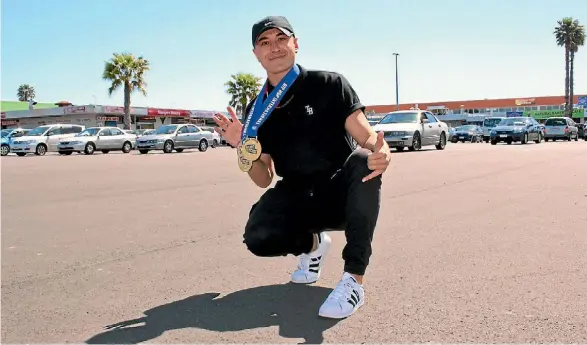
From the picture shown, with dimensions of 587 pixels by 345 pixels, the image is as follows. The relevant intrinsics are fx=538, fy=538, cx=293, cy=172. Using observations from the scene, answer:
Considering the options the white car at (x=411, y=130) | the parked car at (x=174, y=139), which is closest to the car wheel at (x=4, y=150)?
the parked car at (x=174, y=139)

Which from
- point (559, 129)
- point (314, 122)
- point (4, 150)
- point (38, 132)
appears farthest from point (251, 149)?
point (559, 129)

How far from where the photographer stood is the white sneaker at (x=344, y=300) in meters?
2.72

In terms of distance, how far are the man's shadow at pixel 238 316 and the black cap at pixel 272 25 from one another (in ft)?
4.95

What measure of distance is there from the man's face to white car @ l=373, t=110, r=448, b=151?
15990 millimetres

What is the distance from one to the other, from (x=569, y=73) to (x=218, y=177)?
58802mm

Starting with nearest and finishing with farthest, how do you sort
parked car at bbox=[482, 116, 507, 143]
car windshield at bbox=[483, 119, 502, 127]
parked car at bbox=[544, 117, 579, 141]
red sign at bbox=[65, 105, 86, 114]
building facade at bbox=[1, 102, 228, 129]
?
1. parked car at bbox=[544, 117, 579, 141]
2. parked car at bbox=[482, 116, 507, 143]
3. car windshield at bbox=[483, 119, 502, 127]
4. red sign at bbox=[65, 105, 86, 114]
5. building facade at bbox=[1, 102, 228, 129]

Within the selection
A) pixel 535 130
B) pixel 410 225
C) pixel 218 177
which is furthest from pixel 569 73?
pixel 410 225

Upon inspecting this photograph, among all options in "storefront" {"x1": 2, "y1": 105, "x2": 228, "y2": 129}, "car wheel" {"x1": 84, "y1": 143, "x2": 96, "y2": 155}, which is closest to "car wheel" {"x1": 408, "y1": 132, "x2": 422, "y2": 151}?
"car wheel" {"x1": 84, "y1": 143, "x2": 96, "y2": 155}

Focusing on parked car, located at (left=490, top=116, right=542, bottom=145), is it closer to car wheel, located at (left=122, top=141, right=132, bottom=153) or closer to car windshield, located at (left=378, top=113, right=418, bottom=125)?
car windshield, located at (left=378, top=113, right=418, bottom=125)

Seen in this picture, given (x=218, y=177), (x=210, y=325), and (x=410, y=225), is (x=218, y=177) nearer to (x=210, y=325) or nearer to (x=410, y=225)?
(x=410, y=225)

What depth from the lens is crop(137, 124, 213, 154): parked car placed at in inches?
1064

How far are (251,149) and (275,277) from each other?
37.0 inches

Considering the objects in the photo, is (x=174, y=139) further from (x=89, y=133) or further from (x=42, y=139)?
(x=42, y=139)

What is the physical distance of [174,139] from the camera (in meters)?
27.8
